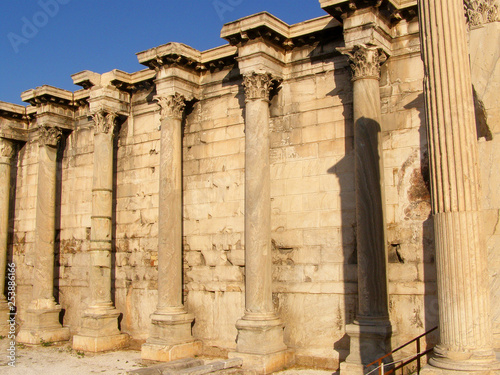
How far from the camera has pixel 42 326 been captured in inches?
555

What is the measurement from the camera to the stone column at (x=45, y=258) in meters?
14.1

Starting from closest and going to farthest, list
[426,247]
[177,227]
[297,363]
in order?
[426,247] → [297,363] → [177,227]

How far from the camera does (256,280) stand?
1055 cm

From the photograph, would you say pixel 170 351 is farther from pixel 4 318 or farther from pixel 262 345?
pixel 4 318

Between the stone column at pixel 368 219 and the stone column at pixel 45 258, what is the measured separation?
27.0ft

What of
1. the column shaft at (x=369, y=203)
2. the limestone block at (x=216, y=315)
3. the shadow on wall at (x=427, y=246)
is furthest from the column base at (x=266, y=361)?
the shadow on wall at (x=427, y=246)

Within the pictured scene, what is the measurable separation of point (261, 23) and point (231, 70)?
1.97m

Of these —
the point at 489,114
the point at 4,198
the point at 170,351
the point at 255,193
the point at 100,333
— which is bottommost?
the point at 170,351

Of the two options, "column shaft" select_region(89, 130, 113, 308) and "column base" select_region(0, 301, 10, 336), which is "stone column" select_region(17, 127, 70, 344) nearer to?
"column base" select_region(0, 301, 10, 336)

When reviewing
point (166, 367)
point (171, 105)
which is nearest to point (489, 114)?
point (166, 367)

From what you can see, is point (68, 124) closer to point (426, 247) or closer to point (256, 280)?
point (256, 280)

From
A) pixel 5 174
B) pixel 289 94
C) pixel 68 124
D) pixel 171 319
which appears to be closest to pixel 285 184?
pixel 289 94

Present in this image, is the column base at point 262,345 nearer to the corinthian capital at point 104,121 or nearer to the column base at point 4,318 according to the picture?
the corinthian capital at point 104,121

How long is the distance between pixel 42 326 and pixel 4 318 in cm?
220
